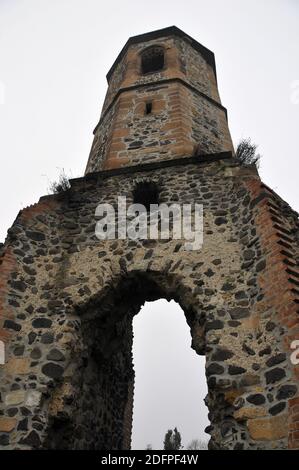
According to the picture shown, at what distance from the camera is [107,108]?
10633 mm

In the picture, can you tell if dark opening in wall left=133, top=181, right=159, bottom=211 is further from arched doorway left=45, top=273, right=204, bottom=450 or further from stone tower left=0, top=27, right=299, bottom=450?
arched doorway left=45, top=273, right=204, bottom=450

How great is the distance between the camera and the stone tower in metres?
4.59

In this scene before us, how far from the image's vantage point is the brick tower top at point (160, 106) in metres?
Result: 8.34

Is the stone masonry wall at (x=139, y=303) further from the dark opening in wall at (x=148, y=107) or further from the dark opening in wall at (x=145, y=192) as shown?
the dark opening in wall at (x=148, y=107)

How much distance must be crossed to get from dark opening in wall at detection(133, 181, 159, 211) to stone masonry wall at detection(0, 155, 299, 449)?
0.13 metres

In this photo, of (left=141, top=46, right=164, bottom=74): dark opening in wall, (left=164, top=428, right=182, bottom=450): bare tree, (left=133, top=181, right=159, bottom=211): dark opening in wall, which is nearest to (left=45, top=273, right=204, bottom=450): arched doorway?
(left=133, top=181, right=159, bottom=211): dark opening in wall

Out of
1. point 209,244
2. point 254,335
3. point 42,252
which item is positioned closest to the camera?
point 254,335

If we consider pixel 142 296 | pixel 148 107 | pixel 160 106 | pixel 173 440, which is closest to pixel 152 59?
pixel 148 107

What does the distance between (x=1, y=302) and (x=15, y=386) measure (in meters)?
1.16

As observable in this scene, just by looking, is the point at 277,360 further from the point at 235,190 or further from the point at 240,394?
the point at 235,190

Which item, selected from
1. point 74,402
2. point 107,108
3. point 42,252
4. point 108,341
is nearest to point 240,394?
point 74,402

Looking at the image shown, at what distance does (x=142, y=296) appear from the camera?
6469 millimetres

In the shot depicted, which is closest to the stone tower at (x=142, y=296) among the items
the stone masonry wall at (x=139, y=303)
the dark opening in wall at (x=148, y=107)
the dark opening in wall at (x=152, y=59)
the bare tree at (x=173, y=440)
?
the stone masonry wall at (x=139, y=303)

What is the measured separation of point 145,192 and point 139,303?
200 cm
